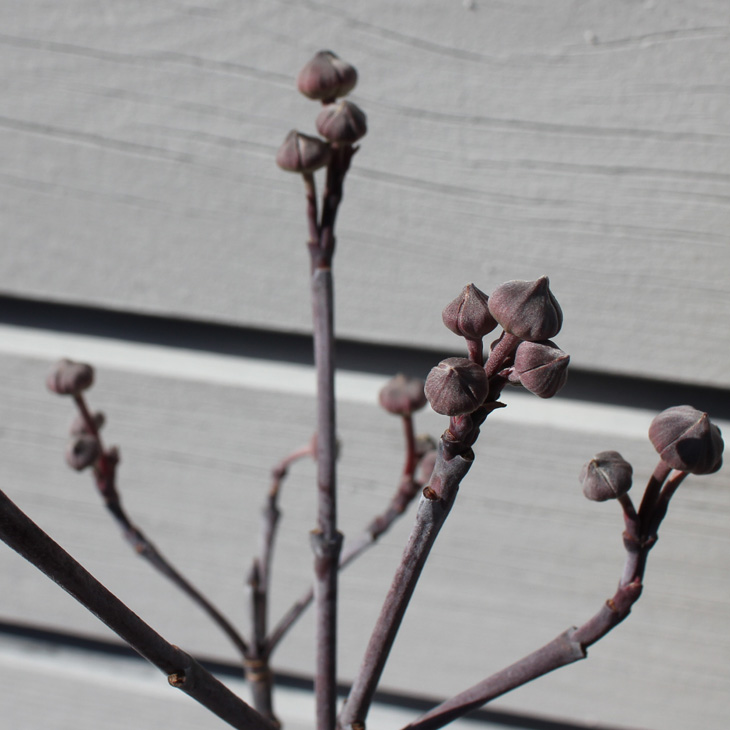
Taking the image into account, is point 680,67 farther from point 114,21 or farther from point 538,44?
point 114,21

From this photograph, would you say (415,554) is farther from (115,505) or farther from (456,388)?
(115,505)

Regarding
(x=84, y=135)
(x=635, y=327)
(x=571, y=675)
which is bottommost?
(x=571, y=675)

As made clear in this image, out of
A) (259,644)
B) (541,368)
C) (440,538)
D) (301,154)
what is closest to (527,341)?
(541,368)

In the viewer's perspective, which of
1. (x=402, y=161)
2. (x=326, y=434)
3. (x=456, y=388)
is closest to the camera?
(x=456, y=388)

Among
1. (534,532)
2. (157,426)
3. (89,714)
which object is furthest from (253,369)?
(89,714)

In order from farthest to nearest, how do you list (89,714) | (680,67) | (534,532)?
(89,714)
(534,532)
(680,67)

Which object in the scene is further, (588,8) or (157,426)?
(157,426)

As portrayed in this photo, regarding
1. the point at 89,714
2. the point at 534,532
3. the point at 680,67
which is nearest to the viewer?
the point at 680,67
